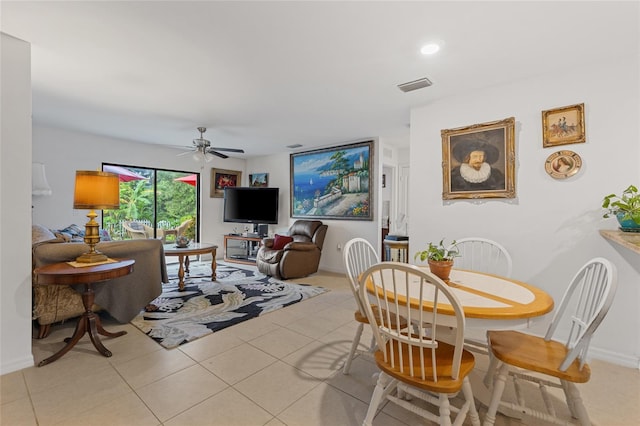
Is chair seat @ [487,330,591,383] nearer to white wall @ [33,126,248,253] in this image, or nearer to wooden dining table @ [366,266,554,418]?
wooden dining table @ [366,266,554,418]

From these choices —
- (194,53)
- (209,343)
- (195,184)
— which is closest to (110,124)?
(195,184)

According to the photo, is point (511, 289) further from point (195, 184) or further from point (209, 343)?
point (195, 184)

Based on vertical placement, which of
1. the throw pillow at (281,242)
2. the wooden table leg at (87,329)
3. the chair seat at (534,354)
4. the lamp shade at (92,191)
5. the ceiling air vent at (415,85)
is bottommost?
the wooden table leg at (87,329)

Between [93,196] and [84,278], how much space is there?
2.20 ft

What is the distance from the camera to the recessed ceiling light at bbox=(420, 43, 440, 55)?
6.89 feet

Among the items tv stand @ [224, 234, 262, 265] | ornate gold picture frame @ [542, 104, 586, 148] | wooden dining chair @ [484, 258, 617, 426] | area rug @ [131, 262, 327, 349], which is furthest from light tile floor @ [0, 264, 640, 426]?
tv stand @ [224, 234, 262, 265]

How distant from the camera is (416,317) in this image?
136 cm

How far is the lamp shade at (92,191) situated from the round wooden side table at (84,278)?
486 millimetres

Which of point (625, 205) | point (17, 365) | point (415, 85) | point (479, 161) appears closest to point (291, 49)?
point (415, 85)

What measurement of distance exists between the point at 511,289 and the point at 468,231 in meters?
1.37

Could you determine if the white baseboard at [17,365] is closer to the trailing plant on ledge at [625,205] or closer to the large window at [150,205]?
the large window at [150,205]

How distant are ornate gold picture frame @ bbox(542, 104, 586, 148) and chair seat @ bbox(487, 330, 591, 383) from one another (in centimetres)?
179

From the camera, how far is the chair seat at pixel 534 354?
1.29 m

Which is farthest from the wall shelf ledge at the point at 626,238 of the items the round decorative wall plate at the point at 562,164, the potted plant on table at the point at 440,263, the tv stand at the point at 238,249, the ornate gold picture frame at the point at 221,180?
the ornate gold picture frame at the point at 221,180
